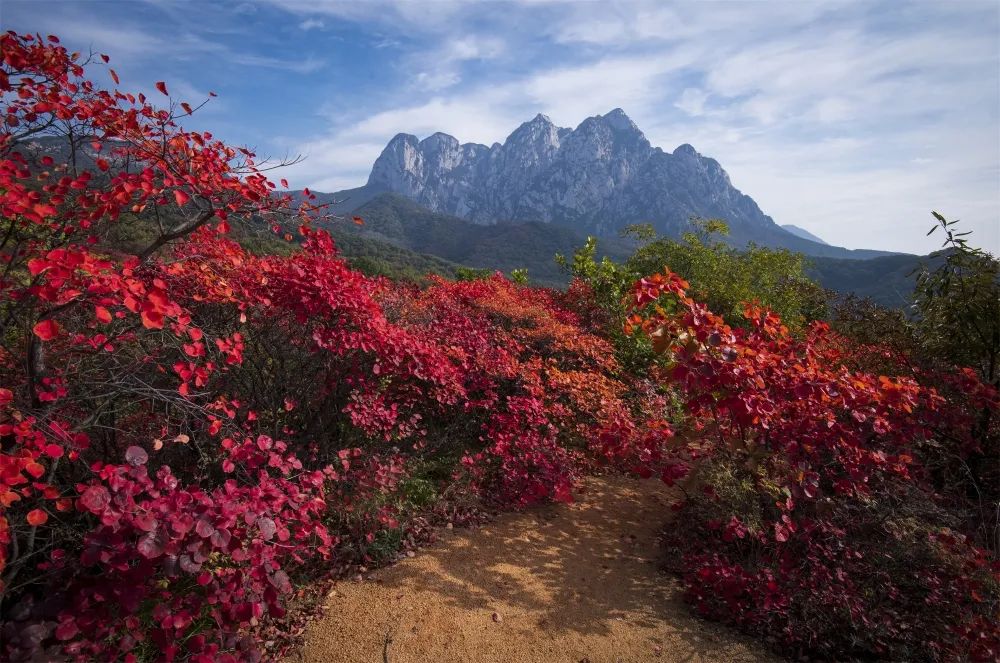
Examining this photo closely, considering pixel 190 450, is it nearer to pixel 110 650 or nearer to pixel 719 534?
pixel 110 650

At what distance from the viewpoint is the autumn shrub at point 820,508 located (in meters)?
4.16

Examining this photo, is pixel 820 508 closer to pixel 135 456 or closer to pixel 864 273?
pixel 135 456

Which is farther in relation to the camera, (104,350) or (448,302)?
(448,302)

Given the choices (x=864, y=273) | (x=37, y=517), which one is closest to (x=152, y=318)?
(x=37, y=517)

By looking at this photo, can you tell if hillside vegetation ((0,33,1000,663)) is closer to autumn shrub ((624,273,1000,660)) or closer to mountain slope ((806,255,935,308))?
autumn shrub ((624,273,1000,660))

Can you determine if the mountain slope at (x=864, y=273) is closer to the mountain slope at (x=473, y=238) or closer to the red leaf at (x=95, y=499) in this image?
the mountain slope at (x=473, y=238)

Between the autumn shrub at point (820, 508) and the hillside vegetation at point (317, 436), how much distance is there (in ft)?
0.09

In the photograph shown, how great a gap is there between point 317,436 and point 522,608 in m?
3.34

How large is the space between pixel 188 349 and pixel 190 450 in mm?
2406

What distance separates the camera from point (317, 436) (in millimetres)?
6238

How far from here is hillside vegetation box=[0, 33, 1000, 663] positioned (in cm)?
308

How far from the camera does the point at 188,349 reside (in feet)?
11.7

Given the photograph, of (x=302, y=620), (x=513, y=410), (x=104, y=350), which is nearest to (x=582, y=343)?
(x=513, y=410)

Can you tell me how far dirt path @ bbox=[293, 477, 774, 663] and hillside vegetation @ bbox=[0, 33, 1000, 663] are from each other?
32cm
